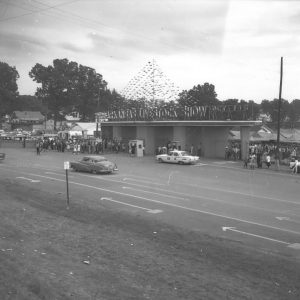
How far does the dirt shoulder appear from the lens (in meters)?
9.01

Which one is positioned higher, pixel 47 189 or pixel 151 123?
pixel 151 123

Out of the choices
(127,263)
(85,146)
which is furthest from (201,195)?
(85,146)

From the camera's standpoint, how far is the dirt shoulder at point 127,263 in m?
9.01

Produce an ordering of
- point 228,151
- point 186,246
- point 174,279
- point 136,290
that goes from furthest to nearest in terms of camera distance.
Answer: point 228,151, point 186,246, point 174,279, point 136,290

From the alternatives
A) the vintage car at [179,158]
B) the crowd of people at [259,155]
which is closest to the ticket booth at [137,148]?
the vintage car at [179,158]

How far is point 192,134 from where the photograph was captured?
52.5 meters

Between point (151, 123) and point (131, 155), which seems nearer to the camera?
point (131, 155)

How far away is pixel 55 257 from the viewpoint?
1119 centimetres

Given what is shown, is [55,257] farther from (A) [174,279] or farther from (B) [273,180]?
(B) [273,180]

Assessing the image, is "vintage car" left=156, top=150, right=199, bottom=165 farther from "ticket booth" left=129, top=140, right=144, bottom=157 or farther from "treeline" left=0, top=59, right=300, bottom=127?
"treeline" left=0, top=59, right=300, bottom=127

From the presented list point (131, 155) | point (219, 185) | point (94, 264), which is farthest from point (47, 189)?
point (131, 155)

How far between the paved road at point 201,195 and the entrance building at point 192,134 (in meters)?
8.14

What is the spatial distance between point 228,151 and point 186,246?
3499 centimetres

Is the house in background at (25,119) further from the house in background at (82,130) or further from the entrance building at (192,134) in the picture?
the entrance building at (192,134)
